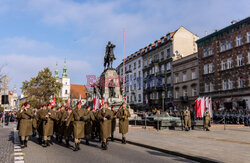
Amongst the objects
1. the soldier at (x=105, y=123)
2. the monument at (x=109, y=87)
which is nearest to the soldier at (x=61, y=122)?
the soldier at (x=105, y=123)

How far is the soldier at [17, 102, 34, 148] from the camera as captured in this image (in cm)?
1059

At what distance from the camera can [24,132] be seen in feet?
34.8

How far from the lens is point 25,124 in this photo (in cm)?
1075

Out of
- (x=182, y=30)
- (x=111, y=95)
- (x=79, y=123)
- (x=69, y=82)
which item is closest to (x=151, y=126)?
(x=111, y=95)

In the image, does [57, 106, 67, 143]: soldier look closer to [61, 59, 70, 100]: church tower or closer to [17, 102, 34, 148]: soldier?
[17, 102, 34, 148]: soldier

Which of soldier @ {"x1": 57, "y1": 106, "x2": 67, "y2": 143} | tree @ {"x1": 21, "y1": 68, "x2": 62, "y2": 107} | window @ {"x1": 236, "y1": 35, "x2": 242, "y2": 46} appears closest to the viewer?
soldier @ {"x1": 57, "y1": 106, "x2": 67, "y2": 143}

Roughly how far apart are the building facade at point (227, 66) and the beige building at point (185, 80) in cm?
180

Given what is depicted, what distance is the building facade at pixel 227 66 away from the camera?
3388 cm

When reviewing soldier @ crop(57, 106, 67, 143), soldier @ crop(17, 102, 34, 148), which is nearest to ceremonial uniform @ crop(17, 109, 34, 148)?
soldier @ crop(17, 102, 34, 148)

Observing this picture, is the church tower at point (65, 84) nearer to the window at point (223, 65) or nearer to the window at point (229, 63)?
the window at point (223, 65)

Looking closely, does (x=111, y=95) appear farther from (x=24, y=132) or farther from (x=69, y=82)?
(x=69, y=82)

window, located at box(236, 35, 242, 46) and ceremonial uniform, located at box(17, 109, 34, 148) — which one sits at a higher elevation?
window, located at box(236, 35, 242, 46)

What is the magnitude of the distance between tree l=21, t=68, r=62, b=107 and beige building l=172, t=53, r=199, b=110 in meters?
23.6

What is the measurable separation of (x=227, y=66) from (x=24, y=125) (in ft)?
109
